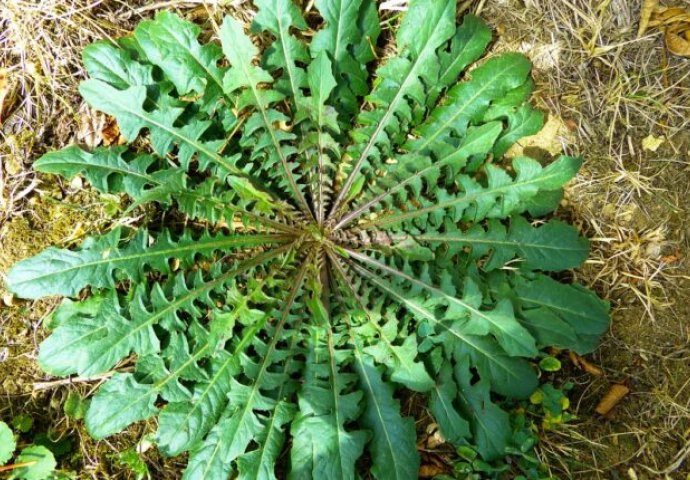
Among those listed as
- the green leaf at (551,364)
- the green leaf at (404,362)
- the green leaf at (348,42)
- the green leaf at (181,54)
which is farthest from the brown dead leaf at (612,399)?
the green leaf at (181,54)

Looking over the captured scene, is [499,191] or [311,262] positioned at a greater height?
[499,191]

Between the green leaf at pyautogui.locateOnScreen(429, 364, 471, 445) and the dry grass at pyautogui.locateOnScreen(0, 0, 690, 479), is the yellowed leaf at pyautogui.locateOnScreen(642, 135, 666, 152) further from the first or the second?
the green leaf at pyautogui.locateOnScreen(429, 364, 471, 445)

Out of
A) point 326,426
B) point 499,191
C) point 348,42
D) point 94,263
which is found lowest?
point 326,426

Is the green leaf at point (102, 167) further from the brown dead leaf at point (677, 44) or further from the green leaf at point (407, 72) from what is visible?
the brown dead leaf at point (677, 44)

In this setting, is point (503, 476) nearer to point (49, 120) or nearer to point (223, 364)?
point (223, 364)

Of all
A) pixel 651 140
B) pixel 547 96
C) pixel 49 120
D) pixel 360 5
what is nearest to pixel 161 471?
pixel 49 120

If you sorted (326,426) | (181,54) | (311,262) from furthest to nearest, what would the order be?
1. (311,262)
2. (181,54)
3. (326,426)

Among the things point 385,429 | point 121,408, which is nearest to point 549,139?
point 385,429

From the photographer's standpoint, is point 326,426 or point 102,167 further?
point 102,167

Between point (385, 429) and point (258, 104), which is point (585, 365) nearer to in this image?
point (385, 429)
